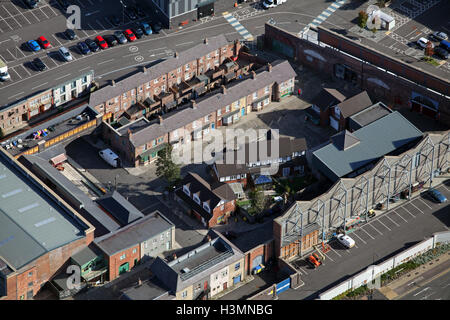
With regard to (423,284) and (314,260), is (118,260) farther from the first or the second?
(423,284)

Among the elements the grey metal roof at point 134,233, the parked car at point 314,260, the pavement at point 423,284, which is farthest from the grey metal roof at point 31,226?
the pavement at point 423,284

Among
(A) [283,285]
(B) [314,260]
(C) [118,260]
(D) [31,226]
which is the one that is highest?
(D) [31,226]

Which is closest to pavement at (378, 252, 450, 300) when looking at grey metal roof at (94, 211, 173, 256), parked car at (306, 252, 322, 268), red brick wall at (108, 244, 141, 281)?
parked car at (306, 252, 322, 268)

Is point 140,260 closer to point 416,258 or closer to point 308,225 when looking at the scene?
point 308,225

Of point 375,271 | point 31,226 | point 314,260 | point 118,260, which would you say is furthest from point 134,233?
point 375,271

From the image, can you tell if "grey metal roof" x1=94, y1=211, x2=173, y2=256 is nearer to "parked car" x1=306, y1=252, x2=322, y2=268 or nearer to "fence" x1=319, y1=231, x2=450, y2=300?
"parked car" x1=306, y1=252, x2=322, y2=268
